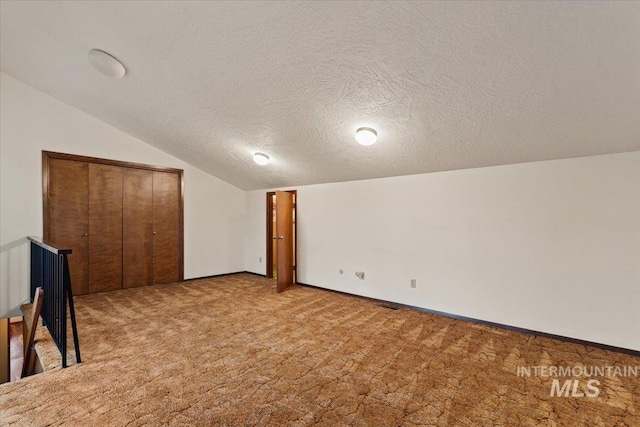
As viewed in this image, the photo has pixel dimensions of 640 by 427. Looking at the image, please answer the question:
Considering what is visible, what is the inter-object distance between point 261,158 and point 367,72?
243cm

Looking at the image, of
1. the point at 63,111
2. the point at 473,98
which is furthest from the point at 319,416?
the point at 63,111

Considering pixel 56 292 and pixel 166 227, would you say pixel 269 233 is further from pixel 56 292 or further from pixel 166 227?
pixel 56 292

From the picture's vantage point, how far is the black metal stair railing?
90.4 inches

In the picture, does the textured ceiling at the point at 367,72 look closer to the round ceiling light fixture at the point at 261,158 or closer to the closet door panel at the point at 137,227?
the round ceiling light fixture at the point at 261,158

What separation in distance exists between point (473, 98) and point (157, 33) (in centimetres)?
274

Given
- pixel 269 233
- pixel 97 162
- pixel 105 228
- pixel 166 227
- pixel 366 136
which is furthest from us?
pixel 269 233

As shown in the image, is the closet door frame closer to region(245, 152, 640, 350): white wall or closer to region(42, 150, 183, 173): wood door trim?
region(42, 150, 183, 173): wood door trim

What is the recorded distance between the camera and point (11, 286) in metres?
3.69

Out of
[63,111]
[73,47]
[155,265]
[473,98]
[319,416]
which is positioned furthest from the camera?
[155,265]

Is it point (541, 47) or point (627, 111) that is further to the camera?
point (627, 111)

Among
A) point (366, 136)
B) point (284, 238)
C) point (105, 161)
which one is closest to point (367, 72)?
point (366, 136)

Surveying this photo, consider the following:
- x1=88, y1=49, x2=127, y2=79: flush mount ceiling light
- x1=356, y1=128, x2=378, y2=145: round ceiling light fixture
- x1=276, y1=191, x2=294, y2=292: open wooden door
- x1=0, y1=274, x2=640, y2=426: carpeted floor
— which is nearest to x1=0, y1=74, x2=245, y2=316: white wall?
x1=0, y1=274, x2=640, y2=426: carpeted floor

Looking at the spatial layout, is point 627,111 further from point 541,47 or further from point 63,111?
point 63,111

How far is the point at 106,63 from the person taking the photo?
2830mm
